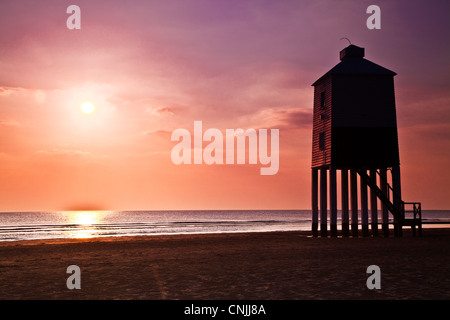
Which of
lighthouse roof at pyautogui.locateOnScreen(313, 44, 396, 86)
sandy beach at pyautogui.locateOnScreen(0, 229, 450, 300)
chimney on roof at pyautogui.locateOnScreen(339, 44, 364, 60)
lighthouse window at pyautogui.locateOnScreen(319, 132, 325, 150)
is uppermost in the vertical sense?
chimney on roof at pyautogui.locateOnScreen(339, 44, 364, 60)

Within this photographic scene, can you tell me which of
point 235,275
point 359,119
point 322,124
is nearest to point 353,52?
point 359,119

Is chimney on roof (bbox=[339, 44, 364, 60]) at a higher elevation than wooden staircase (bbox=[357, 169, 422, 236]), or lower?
higher

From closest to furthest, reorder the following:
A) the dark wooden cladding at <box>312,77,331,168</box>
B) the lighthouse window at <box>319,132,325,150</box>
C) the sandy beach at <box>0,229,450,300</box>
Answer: the sandy beach at <box>0,229,450,300</box> → the dark wooden cladding at <box>312,77,331,168</box> → the lighthouse window at <box>319,132,325,150</box>

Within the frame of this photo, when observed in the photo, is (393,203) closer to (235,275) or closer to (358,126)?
(358,126)

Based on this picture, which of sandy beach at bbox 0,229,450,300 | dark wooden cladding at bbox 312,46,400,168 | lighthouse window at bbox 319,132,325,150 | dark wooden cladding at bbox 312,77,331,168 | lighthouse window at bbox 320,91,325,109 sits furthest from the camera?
lighthouse window at bbox 320,91,325,109

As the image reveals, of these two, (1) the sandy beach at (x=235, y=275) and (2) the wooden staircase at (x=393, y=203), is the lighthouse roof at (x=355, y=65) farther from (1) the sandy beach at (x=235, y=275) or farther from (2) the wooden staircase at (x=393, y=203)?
(1) the sandy beach at (x=235, y=275)

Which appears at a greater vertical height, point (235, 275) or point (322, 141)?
point (322, 141)

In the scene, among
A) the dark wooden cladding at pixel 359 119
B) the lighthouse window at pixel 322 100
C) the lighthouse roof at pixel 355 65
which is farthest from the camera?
the lighthouse window at pixel 322 100

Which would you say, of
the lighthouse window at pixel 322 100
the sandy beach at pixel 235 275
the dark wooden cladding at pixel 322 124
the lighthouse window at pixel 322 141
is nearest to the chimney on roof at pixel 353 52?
the dark wooden cladding at pixel 322 124

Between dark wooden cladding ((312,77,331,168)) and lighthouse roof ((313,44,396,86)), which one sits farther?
lighthouse roof ((313,44,396,86))

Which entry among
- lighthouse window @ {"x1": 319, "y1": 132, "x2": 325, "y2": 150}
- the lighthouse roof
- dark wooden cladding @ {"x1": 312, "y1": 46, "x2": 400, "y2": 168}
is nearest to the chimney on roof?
the lighthouse roof

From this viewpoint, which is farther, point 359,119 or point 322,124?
point 322,124

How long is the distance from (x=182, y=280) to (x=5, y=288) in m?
4.63

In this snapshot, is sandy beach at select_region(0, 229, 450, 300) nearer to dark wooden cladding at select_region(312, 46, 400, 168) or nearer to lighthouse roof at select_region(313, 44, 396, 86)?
dark wooden cladding at select_region(312, 46, 400, 168)
